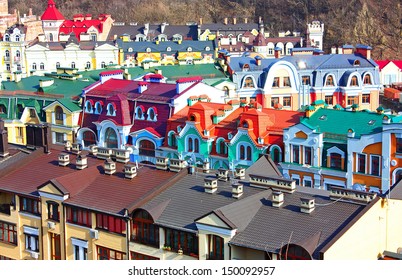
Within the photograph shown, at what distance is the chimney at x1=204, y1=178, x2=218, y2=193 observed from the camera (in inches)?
878

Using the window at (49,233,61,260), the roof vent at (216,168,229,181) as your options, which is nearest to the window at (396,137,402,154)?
the roof vent at (216,168,229,181)

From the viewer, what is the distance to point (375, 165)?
28812mm

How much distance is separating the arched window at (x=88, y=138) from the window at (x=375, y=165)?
13382mm

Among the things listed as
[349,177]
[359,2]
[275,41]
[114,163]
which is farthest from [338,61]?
[359,2]

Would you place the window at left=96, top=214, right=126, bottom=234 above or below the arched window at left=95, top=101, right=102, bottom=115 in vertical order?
below

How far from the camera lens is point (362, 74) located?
143 feet

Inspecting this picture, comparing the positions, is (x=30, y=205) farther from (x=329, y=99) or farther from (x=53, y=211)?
(x=329, y=99)

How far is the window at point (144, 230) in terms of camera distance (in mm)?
21609

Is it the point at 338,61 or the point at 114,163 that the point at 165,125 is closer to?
the point at 114,163

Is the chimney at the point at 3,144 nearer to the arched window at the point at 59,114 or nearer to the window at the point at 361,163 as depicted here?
the arched window at the point at 59,114

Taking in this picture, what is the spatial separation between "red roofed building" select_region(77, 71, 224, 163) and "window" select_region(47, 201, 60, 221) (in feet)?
33.8

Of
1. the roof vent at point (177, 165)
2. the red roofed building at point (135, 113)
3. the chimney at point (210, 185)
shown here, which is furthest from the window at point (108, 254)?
the red roofed building at point (135, 113)

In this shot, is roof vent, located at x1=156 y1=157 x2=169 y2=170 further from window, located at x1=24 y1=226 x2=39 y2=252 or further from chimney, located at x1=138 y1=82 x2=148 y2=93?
A: chimney, located at x1=138 y1=82 x2=148 y2=93

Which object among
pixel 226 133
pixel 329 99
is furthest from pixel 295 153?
pixel 329 99
